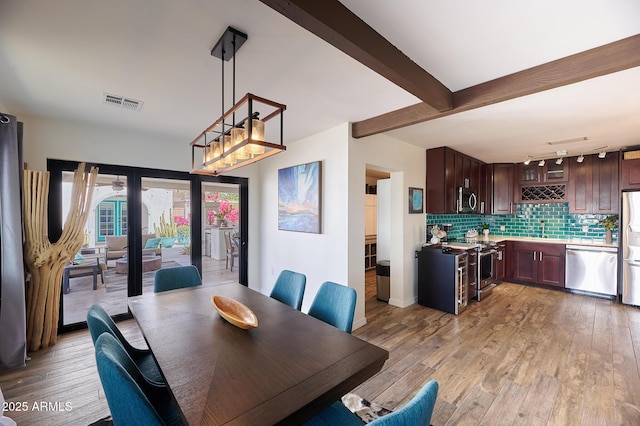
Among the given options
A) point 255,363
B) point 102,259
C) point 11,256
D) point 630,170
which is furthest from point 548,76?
point 102,259

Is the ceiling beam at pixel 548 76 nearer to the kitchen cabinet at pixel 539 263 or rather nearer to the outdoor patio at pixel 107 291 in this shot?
the outdoor patio at pixel 107 291

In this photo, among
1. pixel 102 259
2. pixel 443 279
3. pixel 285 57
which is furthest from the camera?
pixel 443 279

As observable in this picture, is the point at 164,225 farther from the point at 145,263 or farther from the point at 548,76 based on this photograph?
the point at 548,76

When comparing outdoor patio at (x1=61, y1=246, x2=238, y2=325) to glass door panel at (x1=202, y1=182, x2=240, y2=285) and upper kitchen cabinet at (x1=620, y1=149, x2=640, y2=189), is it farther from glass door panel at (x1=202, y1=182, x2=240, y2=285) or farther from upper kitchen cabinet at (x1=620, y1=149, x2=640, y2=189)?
upper kitchen cabinet at (x1=620, y1=149, x2=640, y2=189)

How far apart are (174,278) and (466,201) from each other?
4.71m

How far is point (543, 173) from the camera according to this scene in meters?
5.33

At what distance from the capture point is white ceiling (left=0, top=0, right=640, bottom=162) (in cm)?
146

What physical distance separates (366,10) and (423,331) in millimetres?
3274

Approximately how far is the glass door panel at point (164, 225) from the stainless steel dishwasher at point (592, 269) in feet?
21.0

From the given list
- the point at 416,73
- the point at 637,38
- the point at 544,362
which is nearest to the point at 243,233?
the point at 416,73

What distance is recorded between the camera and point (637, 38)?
5.41 ft

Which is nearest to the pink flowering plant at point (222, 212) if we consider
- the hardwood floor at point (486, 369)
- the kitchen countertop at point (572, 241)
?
the hardwood floor at point (486, 369)

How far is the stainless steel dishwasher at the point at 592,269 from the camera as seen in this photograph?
4.39m

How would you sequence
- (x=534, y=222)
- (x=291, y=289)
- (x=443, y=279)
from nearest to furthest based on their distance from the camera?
(x=291, y=289) → (x=443, y=279) → (x=534, y=222)
